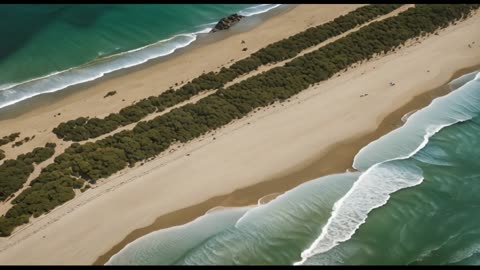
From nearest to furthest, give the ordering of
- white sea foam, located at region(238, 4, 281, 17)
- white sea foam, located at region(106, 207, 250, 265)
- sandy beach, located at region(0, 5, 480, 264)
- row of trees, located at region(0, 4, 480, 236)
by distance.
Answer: white sea foam, located at region(106, 207, 250, 265), sandy beach, located at region(0, 5, 480, 264), row of trees, located at region(0, 4, 480, 236), white sea foam, located at region(238, 4, 281, 17)

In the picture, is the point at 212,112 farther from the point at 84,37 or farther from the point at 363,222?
the point at 84,37

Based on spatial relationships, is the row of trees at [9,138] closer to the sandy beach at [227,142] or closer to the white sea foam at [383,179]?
the sandy beach at [227,142]

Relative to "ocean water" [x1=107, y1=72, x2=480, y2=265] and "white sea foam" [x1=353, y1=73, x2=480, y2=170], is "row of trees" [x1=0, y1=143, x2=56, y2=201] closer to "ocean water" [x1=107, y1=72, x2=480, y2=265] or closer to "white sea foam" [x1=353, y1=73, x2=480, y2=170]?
"ocean water" [x1=107, y1=72, x2=480, y2=265]

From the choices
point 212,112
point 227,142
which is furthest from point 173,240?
point 212,112

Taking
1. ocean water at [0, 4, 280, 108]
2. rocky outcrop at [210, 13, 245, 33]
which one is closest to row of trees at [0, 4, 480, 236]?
ocean water at [0, 4, 280, 108]

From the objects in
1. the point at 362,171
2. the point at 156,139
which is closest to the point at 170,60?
the point at 156,139

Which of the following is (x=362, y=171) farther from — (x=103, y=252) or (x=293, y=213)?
(x=103, y=252)
